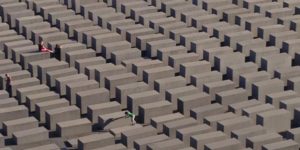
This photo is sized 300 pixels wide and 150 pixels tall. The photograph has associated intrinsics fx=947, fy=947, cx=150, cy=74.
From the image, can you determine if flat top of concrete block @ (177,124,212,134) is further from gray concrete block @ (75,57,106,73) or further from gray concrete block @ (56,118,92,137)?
A: gray concrete block @ (75,57,106,73)

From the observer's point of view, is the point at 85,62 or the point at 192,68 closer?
the point at 192,68

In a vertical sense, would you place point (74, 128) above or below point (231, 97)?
below

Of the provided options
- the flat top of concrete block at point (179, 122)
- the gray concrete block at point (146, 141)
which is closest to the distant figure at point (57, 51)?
the flat top of concrete block at point (179, 122)

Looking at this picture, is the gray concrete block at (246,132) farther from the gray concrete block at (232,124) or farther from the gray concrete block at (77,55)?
the gray concrete block at (77,55)

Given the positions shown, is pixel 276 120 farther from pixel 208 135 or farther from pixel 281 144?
pixel 208 135

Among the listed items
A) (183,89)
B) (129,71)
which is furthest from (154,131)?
(129,71)

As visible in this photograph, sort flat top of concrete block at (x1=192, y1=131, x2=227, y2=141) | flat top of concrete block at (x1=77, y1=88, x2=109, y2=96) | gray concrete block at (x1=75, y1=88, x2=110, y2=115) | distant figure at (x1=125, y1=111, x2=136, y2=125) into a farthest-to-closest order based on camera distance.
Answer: flat top of concrete block at (x1=77, y1=88, x2=109, y2=96), gray concrete block at (x1=75, y1=88, x2=110, y2=115), distant figure at (x1=125, y1=111, x2=136, y2=125), flat top of concrete block at (x1=192, y1=131, x2=227, y2=141)

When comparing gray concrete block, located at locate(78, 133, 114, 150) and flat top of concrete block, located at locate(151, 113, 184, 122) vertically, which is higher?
gray concrete block, located at locate(78, 133, 114, 150)

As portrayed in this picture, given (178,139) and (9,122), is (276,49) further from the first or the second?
(9,122)

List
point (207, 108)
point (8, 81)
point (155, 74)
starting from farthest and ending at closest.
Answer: point (8, 81) → point (155, 74) → point (207, 108)

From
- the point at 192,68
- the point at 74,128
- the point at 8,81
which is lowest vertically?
the point at 74,128

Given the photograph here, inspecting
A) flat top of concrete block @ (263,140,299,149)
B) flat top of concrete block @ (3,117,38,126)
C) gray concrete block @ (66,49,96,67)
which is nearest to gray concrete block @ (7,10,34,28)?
gray concrete block @ (66,49,96,67)

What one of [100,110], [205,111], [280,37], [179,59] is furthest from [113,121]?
[280,37]
